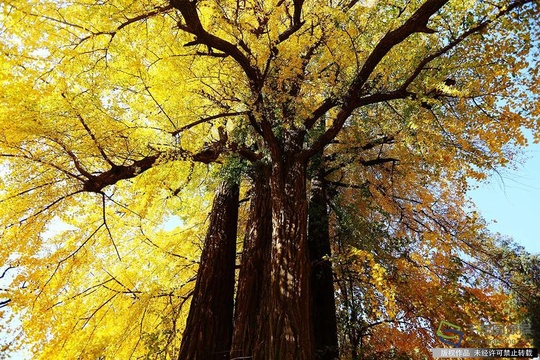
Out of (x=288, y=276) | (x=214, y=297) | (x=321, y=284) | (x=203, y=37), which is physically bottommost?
(x=214, y=297)

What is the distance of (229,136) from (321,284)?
2.71 m

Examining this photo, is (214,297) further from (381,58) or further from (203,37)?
(381,58)

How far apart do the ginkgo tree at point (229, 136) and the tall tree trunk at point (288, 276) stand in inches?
0.7

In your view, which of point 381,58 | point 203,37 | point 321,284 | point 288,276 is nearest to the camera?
point 288,276

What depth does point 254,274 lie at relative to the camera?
3855mm

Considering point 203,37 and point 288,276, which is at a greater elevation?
point 203,37

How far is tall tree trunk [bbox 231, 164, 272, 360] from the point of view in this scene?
324cm

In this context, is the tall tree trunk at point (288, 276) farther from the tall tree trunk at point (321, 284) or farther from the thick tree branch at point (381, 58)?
the tall tree trunk at point (321, 284)

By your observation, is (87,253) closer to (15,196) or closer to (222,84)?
(15,196)

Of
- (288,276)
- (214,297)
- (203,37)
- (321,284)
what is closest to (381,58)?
(203,37)

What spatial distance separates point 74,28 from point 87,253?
9.83ft

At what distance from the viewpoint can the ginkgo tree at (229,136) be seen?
325cm

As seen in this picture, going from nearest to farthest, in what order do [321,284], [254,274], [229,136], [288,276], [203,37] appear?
[288,276], [203,37], [254,274], [321,284], [229,136]

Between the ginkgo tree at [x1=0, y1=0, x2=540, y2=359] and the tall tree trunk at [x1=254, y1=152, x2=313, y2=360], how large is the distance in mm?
18
